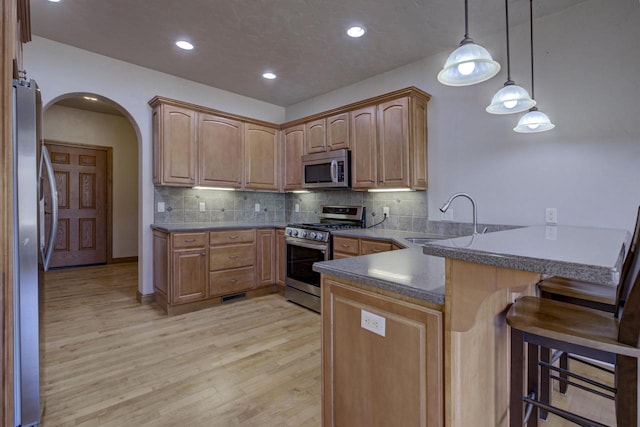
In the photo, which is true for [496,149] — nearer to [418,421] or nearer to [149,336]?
[418,421]

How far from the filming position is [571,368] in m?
2.25

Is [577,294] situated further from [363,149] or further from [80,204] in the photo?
[80,204]

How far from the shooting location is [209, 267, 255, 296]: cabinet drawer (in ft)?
11.7

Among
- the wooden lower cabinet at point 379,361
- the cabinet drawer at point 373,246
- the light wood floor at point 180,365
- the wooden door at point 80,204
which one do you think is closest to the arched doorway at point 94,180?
the wooden door at point 80,204

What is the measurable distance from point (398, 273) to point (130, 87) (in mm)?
3766

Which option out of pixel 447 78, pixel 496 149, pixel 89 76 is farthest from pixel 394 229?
pixel 89 76

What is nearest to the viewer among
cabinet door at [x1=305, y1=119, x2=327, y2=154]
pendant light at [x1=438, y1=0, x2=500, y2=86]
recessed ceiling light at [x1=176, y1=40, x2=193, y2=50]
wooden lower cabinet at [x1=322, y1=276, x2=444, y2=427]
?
wooden lower cabinet at [x1=322, y1=276, x2=444, y2=427]

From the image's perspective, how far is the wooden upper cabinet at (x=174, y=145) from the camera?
11.4 feet

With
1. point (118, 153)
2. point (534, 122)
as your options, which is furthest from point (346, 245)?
point (118, 153)

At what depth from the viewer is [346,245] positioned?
3213mm

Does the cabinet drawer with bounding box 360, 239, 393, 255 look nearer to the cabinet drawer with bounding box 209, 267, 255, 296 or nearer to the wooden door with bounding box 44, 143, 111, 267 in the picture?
the cabinet drawer with bounding box 209, 267, 255, 296

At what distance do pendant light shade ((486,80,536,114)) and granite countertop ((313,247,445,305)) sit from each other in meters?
1.03

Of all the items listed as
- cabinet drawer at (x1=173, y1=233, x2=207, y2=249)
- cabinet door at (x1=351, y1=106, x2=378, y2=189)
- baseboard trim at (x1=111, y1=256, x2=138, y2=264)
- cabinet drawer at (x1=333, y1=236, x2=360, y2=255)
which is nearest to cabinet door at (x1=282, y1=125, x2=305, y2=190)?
cabinet door at (x1=351, y1=106, x2=378, y2=189)

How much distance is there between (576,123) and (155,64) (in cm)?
411
